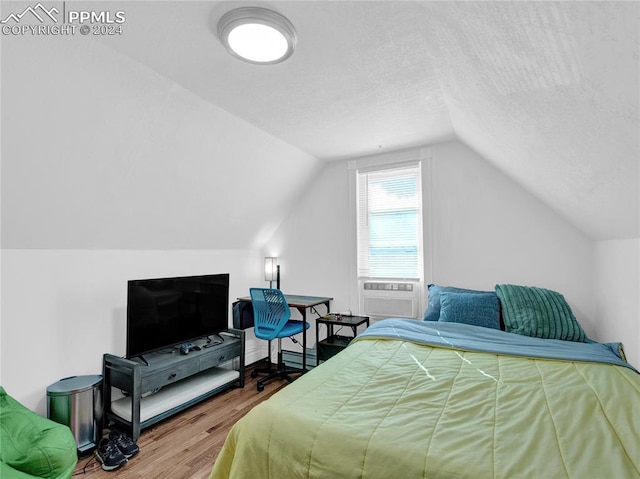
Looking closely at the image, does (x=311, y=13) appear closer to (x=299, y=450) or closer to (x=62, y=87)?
(x=62, y=87)

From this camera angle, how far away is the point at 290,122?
9.55 feet

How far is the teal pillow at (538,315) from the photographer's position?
255 centimetres

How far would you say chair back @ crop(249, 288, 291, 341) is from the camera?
3.45 meters

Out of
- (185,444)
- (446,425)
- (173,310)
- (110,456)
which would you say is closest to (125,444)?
(110,456)

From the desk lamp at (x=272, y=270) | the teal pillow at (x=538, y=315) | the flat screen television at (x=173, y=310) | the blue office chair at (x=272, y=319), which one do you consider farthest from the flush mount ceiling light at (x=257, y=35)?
the desk lamp at (x=272, y=270)

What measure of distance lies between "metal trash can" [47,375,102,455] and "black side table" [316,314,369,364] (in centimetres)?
204

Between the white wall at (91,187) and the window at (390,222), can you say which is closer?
the white wall at (91,187)

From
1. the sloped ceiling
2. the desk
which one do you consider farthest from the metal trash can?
the sloped ceiling

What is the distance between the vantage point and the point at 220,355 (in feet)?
10.8

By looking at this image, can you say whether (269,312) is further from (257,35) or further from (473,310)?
(257,35)

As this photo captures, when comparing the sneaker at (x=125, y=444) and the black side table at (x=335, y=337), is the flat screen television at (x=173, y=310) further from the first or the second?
the black side table at (x=335, y=337)

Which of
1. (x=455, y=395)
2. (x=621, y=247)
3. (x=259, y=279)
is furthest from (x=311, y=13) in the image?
(x=259, y=279)

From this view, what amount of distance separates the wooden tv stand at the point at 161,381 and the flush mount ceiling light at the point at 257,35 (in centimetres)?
227

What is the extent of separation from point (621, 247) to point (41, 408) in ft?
13.8
